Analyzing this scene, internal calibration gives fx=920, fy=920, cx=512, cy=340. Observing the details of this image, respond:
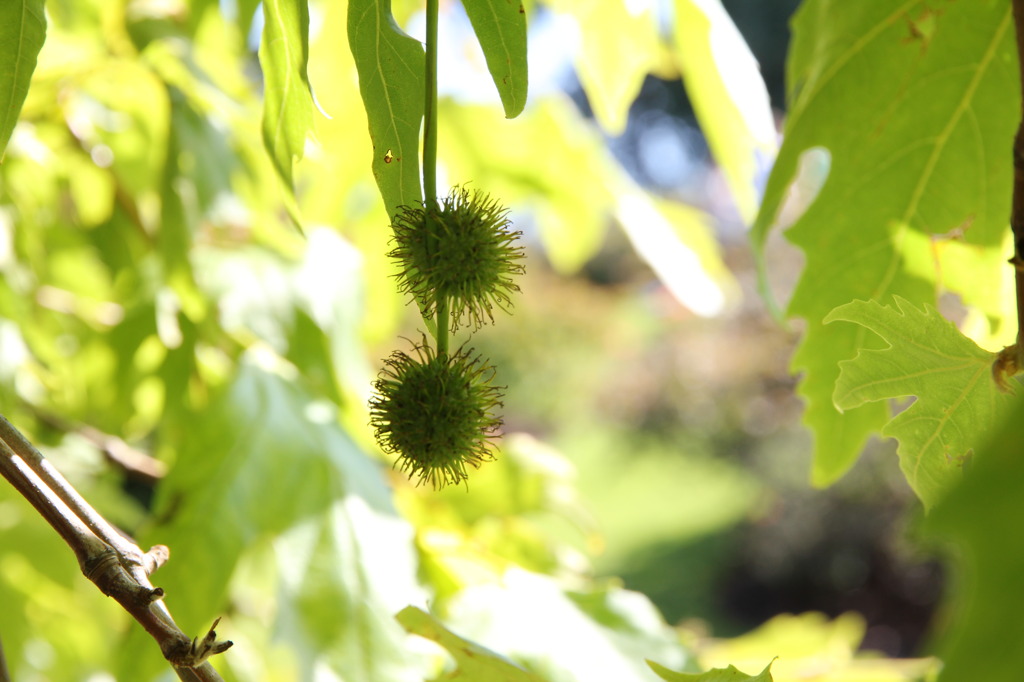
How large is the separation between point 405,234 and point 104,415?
1073mm

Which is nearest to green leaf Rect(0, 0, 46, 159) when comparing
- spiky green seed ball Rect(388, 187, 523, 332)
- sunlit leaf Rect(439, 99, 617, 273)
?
spiky green seed ball Rect(388, 187, 523, 332)

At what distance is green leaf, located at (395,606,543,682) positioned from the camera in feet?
1.96

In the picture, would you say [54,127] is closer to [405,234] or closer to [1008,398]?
[405,234]

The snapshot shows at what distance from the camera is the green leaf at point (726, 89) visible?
1028mm

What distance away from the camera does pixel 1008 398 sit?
0.55 m

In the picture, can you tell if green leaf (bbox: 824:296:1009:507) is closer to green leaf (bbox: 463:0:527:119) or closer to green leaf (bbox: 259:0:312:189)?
green leaf (bbox: 463:0:527:119)

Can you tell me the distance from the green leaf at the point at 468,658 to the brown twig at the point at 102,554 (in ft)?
0.60

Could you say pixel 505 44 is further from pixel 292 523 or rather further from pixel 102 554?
pixel 292 523

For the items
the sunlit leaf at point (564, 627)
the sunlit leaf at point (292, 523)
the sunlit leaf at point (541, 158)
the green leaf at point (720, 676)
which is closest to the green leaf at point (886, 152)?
the sunlit leaf at point (564, 627)

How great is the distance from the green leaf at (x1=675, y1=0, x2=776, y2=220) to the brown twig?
80 cm

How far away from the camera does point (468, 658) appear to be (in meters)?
0.60

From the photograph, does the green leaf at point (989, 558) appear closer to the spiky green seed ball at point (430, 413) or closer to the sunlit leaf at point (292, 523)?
the spiky green seed ball at point (430, 413)

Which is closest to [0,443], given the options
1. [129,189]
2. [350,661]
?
[350,661]

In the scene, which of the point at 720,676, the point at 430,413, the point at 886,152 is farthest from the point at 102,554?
the point at 886,152
